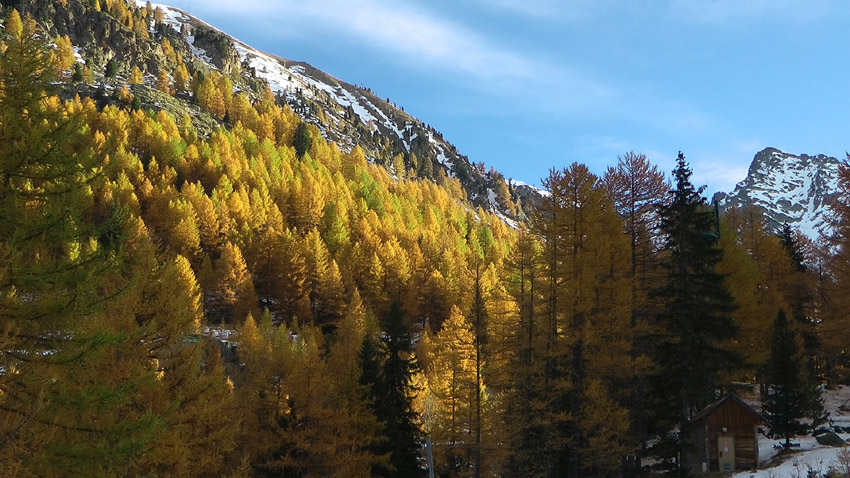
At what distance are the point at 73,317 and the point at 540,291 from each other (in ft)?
53.3

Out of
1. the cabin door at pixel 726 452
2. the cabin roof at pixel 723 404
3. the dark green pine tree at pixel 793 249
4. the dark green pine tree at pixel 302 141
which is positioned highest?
the dark green pine tree at pixel 302 141

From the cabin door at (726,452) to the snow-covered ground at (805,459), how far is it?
1.23 meters

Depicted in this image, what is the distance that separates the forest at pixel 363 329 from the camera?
27.7ft

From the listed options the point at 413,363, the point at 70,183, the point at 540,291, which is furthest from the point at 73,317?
the point at 413,363

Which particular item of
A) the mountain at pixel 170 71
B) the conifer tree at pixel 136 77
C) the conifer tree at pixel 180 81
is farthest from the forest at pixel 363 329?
the conifer tree at pixel 180 81

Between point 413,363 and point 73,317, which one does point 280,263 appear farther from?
point 73,317

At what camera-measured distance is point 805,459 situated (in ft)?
70.0

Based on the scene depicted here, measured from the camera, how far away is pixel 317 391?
2459 cm

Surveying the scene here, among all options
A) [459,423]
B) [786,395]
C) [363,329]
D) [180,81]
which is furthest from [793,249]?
[180,81]

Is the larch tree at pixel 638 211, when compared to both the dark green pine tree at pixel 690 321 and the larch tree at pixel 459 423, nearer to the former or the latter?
the dark green pine tree at pixel 690 321

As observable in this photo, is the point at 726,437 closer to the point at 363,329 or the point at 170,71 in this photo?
the point at 363,329

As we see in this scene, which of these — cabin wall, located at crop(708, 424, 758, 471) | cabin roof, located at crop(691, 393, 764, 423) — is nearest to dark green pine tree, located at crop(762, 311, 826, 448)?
cabin roof, located at crop(691, 393, 764, 423)

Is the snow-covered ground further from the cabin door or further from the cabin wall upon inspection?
the cabin door

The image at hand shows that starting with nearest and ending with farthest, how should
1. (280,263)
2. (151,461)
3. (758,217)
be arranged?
(151,461)
(758,217)
(280,263)
